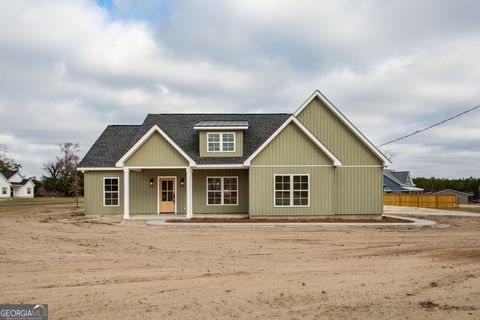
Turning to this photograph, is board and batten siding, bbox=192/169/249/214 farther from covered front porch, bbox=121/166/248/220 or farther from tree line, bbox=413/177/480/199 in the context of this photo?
tree line, bbox=413/177/480/199

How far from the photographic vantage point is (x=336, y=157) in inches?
898

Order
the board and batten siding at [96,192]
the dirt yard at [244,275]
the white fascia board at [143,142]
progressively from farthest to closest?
the board and batten siding at [96,192] → the white fascia board at [143,142] → the dirt yard at [244,275]

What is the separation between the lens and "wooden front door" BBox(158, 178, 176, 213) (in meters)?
24.6

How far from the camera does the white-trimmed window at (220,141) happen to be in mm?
24266

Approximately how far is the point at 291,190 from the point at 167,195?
7.34 m

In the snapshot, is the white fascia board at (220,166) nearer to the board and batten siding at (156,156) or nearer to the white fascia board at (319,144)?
the board and batten siding at (156,156)

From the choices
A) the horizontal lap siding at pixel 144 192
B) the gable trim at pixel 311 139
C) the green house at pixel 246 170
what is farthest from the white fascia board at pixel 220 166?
the horizontal lap siding at pixel 144 192

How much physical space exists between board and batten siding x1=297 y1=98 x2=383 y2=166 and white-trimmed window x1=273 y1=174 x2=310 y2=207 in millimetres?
2787

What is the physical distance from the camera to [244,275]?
9258 millimetres

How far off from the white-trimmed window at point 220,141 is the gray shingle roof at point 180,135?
2.12 ft

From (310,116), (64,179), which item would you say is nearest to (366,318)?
(310,116)

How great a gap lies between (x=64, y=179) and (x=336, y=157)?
6847cm

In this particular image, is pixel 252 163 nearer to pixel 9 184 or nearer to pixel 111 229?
pixel 111 229

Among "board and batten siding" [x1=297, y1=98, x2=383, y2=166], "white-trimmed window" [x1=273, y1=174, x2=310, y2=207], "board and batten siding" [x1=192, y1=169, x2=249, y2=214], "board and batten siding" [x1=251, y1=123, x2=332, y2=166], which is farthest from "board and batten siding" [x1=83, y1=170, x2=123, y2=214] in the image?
"board and batten siding" [x1=297, y1=98, x2=383, y2=166]
